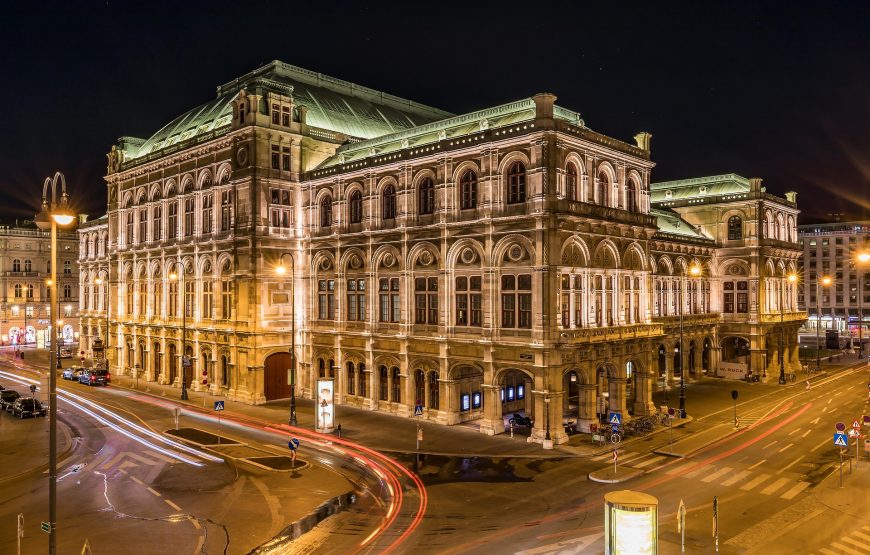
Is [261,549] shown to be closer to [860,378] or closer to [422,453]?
[422,453]

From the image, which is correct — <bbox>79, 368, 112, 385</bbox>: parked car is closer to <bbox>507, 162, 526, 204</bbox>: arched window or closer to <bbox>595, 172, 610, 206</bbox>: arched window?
<bbox>507, 162, 526, 204</bbox>: arched window

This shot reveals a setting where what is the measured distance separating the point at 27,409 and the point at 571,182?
39944 millimetres

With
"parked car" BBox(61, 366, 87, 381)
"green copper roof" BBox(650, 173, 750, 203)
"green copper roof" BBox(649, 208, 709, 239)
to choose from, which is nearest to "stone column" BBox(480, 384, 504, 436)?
"green copper roof" BBox(649, 208, 709, 239)

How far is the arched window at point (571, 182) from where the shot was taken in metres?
39.2

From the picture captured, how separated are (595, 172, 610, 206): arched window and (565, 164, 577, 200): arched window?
2.50 meters

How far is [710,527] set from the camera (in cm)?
2288

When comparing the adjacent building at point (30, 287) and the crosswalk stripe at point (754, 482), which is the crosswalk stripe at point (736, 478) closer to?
the crosswalk stripe at point (754, 482)

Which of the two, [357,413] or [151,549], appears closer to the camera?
[151,549]

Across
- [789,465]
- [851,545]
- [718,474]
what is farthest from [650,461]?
[851,545]

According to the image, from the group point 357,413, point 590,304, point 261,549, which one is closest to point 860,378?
point 590,304

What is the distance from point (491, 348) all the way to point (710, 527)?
719 inches

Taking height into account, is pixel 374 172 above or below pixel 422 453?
above

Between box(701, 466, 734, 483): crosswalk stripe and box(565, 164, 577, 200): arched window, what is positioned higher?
box(565, 164, 577, 200): arched window

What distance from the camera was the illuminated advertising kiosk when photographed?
15406 mm
